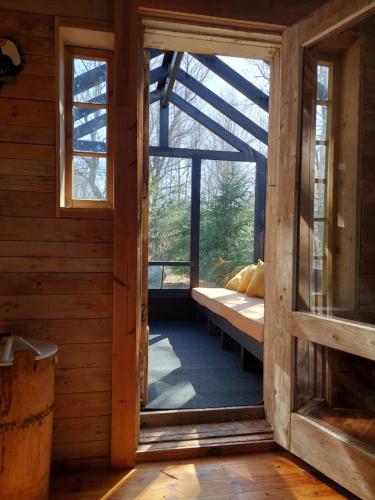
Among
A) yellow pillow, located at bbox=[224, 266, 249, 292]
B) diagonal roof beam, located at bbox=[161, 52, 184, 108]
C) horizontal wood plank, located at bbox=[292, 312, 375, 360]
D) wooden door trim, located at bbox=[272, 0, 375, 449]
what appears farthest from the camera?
yellow pillow, located at bbox=[224, 266, 249, 292]

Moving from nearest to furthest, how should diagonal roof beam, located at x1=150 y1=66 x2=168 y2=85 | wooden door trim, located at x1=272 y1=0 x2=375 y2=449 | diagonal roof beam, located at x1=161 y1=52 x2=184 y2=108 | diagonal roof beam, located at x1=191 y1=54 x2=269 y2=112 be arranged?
wooden door trim, located at x1=272 y1=0 x2=375 y2=449 → diagonal roof beam, located at x1=161 y1=52 x2=184 y2=108 → diagonal roof beam, located at x1=191 y1=54 x2=269 y2=112 → diagonal roof beam, located at x1=150 y1=66 x2=168 y2=85

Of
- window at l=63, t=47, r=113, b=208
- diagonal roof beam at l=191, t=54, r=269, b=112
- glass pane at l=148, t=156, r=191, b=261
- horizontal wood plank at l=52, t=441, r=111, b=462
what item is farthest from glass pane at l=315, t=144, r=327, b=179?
glass pane at l=148, t=156, r=191, b=261

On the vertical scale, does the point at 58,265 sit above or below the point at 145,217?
below

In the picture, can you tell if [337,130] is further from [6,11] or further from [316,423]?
[6,11]

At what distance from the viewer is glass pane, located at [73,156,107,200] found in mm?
1970

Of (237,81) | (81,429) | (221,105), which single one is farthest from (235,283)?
(81,429)

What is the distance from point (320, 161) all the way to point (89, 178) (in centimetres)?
130

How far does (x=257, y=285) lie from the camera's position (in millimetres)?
4125

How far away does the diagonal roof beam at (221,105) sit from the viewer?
16.8ft

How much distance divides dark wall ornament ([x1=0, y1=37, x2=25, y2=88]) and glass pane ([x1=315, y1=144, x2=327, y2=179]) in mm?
1620

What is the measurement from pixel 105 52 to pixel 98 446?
217cm

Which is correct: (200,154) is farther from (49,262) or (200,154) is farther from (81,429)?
(81,429)

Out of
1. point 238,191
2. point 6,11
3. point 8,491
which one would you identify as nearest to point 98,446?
point 8,491

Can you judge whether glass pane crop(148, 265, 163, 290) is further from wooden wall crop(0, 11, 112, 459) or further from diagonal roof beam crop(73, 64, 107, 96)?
diagonal roof beam crop(73, 64, 107, 96)
